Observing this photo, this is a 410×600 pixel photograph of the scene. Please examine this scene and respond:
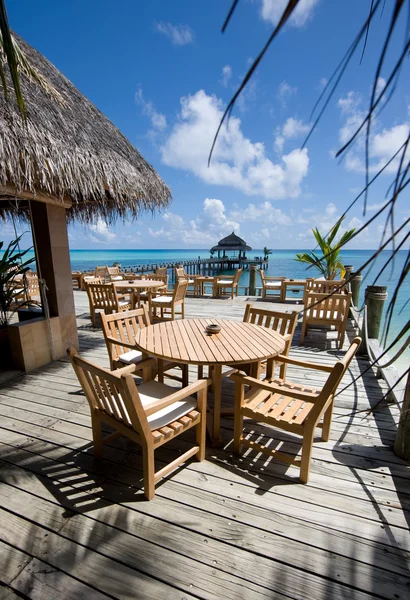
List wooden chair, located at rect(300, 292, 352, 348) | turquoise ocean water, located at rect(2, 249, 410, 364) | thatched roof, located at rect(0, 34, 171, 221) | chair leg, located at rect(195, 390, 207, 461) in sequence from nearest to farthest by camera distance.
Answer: turquoise ocean water, located at rect(2, 249, 410, 364), chair leg, located at rect(195, 390, 207, 461), thatched roof, located at rect(0, 34, 171, 221), wooden chair, located at rect(300, 292, 352, 348)

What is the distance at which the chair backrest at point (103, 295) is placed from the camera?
496 cm

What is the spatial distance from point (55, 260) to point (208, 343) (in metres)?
2.70

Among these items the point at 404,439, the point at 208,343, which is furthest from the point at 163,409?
the point at 404,439

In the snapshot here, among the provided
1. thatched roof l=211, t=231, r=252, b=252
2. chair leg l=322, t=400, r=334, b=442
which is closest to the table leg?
chair leg l=322, t=400, r=334, b=442

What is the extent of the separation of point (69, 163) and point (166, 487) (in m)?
3.44

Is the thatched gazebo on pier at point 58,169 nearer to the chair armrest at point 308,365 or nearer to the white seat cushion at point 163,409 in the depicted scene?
the white seat cushion at point 163,409

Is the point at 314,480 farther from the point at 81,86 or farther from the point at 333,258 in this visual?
the point at 81,86

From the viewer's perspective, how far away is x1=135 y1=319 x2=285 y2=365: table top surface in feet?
6.54

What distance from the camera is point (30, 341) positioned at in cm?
357

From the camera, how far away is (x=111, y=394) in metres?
1.67

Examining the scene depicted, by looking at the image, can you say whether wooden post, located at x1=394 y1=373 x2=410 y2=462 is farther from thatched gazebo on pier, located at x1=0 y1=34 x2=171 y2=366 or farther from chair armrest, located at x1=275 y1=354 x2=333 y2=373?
thatched gazebo on pier, located at x1=0 y1=34 x2=171 y2=366

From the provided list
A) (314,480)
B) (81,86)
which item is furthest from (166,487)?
(81,86)

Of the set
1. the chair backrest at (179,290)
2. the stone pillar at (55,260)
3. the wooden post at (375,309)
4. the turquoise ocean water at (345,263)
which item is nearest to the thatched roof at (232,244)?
the turquoise ocean water at (345,263)

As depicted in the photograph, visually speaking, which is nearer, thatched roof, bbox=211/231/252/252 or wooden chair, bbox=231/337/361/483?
wooden chair, bbox=231/337/361/483
